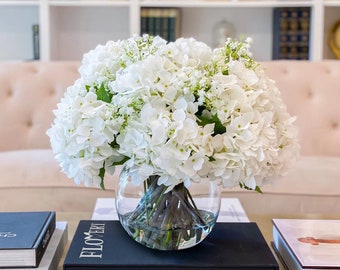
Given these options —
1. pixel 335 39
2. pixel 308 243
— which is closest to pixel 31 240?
pixel 308 243

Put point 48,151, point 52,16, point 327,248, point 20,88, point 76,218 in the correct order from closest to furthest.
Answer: point 327,248, point 76,218, point 48,151, point 20,88, point 52,16

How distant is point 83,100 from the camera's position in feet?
2.81

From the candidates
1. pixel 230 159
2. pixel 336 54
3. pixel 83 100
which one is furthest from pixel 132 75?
pixel 336 54

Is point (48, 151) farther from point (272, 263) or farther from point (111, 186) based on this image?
point (272, 263)

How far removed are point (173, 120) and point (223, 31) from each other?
7.83ft

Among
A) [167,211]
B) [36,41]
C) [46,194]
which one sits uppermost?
[36,41]

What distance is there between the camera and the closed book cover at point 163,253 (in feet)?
2.87

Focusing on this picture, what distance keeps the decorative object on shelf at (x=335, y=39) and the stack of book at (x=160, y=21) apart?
988 millimetres

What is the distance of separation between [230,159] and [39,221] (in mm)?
460

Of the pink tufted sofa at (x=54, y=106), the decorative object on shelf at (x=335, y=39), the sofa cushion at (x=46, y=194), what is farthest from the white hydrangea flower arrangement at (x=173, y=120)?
the decorative object on shelf at (x=335, y=39)

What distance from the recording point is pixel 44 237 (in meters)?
0.97

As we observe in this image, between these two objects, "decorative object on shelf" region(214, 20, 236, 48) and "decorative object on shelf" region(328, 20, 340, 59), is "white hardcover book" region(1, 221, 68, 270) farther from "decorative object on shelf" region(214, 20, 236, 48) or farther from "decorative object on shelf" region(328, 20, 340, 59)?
"decorative object on shelf" region(328, 20, 340, 59)

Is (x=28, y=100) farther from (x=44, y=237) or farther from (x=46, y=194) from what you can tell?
(x=44, y=237)

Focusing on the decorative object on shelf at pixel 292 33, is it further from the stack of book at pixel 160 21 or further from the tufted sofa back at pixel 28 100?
the tufted sofa back at pixel 28 100
